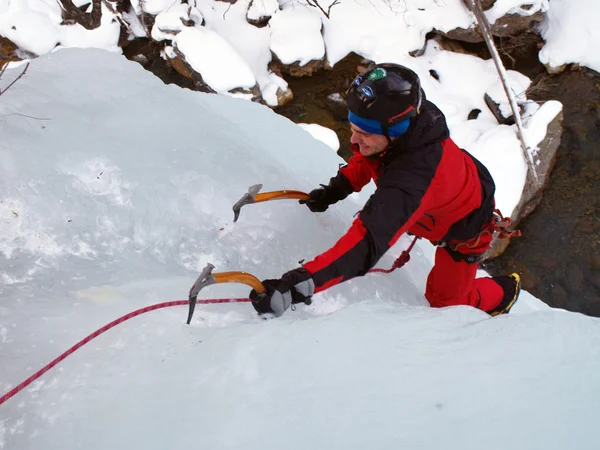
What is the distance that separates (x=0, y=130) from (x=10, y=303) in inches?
29.4

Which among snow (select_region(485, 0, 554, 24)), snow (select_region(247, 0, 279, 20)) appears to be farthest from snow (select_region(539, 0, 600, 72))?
snow (select_region(247, 0, 279, 20))

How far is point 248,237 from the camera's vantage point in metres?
2.02

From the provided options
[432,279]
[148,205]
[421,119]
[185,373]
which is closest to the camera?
[185,373]

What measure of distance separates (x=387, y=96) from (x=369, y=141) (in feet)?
0.66

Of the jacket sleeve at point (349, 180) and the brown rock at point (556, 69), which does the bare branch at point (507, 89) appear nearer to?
the brown rock at point (556, 69)

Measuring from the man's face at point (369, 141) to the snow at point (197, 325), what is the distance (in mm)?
562

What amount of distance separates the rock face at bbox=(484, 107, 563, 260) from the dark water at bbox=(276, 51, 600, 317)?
119 millimetres

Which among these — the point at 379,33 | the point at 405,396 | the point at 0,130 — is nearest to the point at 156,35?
the point at 379,33

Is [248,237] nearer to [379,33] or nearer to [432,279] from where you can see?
[432,279]

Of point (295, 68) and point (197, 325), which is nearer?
point (197, 325)

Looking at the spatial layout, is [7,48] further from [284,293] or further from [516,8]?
[516,8]

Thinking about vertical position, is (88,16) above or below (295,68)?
above

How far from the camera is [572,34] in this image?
8117 mm

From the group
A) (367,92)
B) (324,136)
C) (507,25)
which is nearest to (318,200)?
(367,92)
